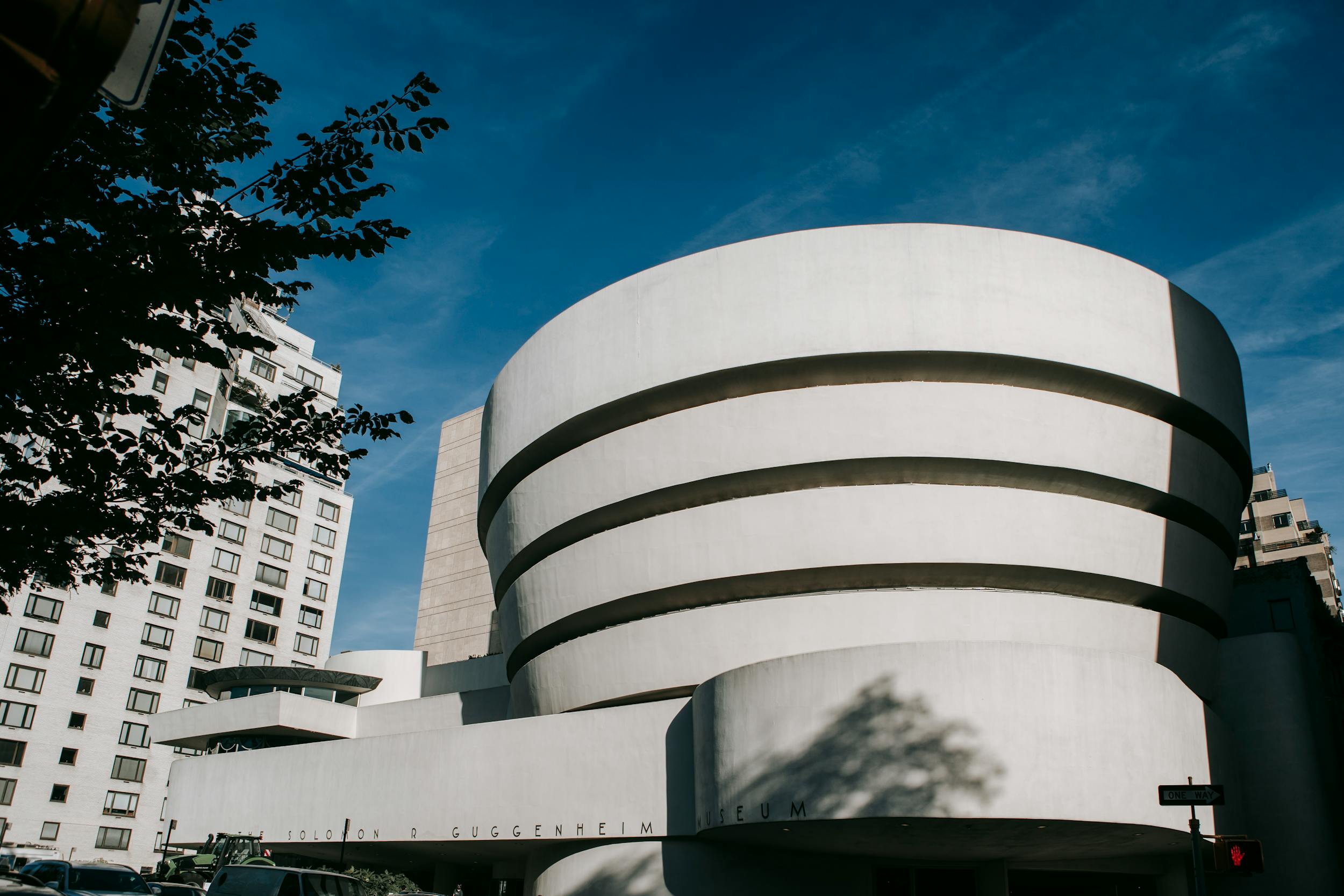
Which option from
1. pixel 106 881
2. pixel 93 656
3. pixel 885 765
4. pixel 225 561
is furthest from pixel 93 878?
pixel 225 561

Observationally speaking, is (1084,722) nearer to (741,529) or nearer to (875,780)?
(875,780)

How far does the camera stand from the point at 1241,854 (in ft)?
40.3

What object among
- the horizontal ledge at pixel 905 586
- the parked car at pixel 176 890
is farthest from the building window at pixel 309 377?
the parked car at pixel 176 890

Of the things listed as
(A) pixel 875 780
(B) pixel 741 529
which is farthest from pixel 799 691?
(B) pixel 741 529

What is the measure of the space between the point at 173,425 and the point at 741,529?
1499cm

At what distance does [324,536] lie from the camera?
69.0 meters

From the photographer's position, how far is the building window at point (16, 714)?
49.4m

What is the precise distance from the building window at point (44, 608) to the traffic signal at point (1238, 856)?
55.8m

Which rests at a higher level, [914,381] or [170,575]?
[170,575]

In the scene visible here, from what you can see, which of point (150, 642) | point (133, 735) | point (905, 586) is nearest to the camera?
point (905, 586)

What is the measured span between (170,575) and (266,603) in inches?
265

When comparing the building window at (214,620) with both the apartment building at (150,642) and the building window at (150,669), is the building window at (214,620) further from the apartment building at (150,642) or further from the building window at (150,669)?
the building window at (150,669)

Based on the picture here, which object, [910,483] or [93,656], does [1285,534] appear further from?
[93,656]

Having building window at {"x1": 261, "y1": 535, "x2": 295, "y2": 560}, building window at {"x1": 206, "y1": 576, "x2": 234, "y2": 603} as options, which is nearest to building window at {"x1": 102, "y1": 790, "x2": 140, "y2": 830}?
building window at {"x1": 206, "y1": 576, "x2": 234, "y2": 603}
